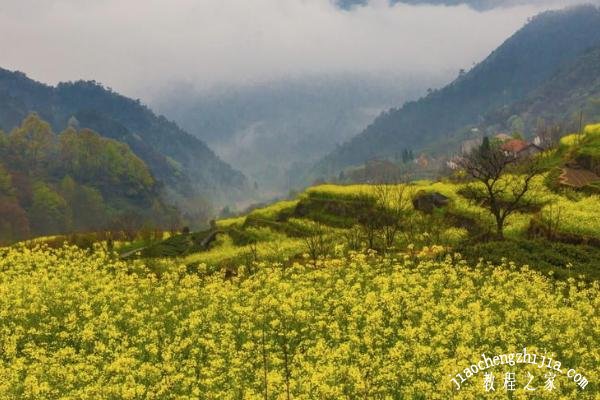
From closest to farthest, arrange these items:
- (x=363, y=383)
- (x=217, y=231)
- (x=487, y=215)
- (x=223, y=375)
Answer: (x=363, y=383)
(x=223, y=375)
(x=487, y=215)
(x=217, y=231)

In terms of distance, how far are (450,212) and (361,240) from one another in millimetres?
12914

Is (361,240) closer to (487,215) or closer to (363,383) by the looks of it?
(487,215)

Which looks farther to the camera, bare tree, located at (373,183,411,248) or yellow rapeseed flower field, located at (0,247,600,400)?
bare tree, located at (373,183,411,248)

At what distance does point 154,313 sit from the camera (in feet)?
84.7

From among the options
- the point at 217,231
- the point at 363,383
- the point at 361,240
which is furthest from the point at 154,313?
the point at 217,231

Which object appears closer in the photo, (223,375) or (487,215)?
(223,375)

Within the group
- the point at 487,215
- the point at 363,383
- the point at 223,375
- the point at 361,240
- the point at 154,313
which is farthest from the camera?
the point at 487,215

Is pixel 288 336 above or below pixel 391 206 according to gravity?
below

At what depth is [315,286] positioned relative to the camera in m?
29.7

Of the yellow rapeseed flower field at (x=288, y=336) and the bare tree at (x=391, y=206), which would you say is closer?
the yellow rapeseed flower field at (x=288, y=336)

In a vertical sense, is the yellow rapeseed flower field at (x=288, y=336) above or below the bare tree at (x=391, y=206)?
below

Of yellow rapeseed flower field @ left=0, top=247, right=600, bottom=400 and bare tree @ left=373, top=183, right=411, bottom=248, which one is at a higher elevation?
bare tree @ left=373, top=183, right=411, bottom=248

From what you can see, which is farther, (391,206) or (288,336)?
(391,206)

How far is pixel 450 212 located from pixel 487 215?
13.4 ft
